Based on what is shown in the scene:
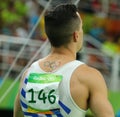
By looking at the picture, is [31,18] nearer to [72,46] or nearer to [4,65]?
[4,65]

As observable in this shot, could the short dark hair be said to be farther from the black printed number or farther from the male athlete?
the black printed number

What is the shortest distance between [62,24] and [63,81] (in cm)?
32

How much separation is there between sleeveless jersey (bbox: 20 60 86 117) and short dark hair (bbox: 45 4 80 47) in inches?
5.7

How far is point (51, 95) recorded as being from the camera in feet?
11.6

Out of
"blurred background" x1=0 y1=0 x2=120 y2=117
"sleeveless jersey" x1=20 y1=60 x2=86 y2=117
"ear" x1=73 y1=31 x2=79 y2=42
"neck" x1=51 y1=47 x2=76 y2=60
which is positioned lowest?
"blurred background" x1=0 y1=0 x2=120 y2=117

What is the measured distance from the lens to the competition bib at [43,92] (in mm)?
3533

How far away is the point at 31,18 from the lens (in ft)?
35.0

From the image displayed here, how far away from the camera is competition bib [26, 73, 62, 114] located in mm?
3533

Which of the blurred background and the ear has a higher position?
the ear

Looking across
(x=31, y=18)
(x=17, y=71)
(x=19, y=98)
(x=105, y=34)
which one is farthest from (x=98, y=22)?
(x=19, y=98)

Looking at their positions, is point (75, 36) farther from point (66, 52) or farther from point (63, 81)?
point (63, 81)

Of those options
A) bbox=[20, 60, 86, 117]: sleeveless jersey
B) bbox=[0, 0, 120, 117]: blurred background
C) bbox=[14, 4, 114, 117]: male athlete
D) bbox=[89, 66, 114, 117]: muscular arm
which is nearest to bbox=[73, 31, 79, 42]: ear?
bbox=[14, 4, 114, 117]: male athlete

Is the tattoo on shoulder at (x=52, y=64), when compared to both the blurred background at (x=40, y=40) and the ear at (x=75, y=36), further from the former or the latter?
the blurred background at (x=40, y=40)

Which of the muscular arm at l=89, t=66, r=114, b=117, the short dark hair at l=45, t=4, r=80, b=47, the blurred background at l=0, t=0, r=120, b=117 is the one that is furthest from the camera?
the blurred background at l=0, t=0, r=120, b=117
